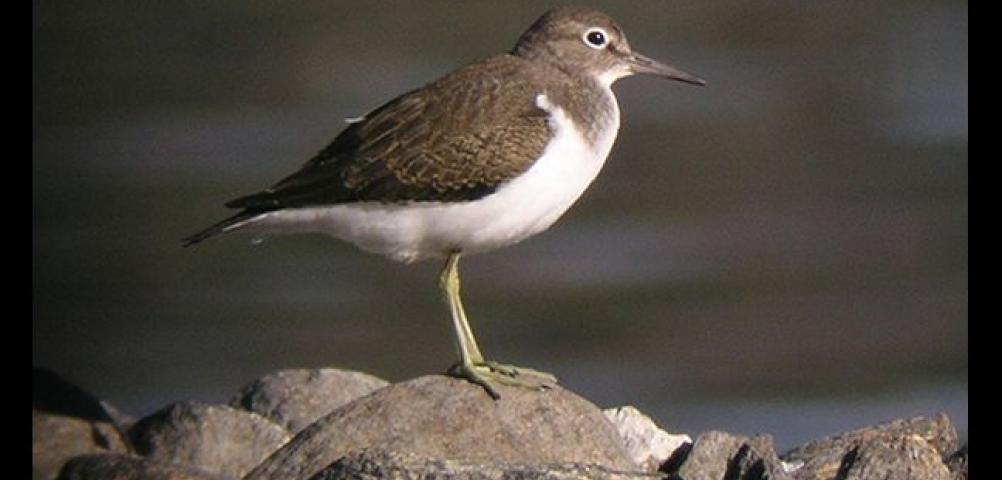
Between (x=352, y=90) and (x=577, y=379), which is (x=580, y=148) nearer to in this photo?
(x=577, y=379)

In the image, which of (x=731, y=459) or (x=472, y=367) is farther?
(x=472, y=367)

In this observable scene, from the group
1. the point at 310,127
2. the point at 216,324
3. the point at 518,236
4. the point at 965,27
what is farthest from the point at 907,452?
the point at 965,27

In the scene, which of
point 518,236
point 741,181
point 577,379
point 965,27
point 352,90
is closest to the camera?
point 518,236

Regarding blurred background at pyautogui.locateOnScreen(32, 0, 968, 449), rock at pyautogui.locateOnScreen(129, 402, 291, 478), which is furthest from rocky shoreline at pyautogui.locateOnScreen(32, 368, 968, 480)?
blurred background at pyautogui.locateOnScreen(32, 0, 968, 449)

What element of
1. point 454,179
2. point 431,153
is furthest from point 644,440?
point 431,153

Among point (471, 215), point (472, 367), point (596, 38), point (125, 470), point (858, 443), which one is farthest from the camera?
point (596, 38)

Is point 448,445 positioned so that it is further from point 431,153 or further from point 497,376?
point 431,153

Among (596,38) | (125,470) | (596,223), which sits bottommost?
(596,223)

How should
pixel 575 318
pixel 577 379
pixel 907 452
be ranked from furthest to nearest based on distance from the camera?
1. pixel 575 318
2. pixel 577 379
3. pixel 907 452
